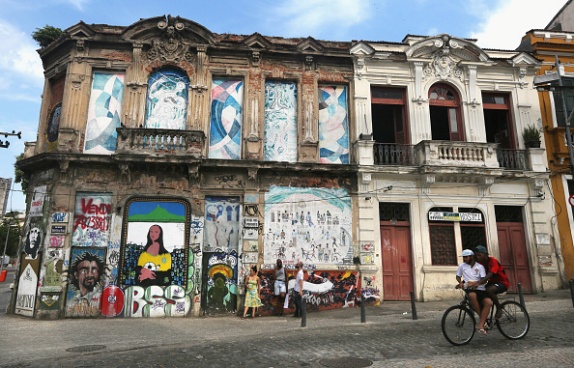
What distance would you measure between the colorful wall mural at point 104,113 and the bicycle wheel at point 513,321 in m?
12.4

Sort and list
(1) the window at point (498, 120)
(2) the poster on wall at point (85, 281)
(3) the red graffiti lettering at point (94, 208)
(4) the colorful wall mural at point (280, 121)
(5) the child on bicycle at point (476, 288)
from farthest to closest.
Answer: (1) the window at point (498, 120)
(4) the colorful wall mural at point (280, 121)
(3) the red graffiti lettering at point (94, 208)
(2) the poster on wall at point (85, 281)
(5) the child on bicycle at point (476, 288)

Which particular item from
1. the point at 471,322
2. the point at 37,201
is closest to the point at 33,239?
the point at 37,201

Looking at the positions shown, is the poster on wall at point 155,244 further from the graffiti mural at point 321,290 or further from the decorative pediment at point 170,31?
the decorative pediment at point 170,31

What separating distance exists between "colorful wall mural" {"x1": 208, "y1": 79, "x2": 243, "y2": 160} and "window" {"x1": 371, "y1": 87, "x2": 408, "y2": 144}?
207 inches

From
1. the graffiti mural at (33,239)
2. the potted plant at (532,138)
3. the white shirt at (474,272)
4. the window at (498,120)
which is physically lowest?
the white shirt at (474,272)

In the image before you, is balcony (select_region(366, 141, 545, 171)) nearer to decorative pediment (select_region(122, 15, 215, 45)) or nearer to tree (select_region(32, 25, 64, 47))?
decorative pediment (select_region(122, 15, 215, 45))

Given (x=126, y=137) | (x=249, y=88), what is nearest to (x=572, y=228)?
(x=249, y=88)

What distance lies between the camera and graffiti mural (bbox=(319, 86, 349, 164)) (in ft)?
49.0

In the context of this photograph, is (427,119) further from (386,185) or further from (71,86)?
(71,86)

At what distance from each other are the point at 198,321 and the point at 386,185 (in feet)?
25.8

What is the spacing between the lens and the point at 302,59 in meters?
15.4

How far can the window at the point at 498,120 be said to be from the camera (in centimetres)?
1617

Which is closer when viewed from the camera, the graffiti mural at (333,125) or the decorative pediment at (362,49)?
the graffiti mural at (333,125)

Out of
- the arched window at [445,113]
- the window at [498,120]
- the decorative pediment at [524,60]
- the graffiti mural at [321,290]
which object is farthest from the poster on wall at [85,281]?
the decorative pediment at [524,60]
